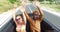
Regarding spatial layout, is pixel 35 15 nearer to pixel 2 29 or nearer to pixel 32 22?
pixel 32 22

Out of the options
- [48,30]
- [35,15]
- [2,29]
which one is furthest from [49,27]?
[2,29]

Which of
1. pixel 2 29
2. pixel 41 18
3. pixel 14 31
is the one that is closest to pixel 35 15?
pixel 41 18

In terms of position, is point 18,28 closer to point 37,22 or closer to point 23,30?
point 23,30

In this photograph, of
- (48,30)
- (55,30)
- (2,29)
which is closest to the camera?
(2,29)

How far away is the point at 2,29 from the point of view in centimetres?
484

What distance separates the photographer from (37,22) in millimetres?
6066

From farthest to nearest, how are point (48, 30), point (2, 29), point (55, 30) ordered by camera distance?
1. point (48, 30)
2. point (55, 30)
3. point (2, 29)

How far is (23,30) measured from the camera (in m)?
5.58

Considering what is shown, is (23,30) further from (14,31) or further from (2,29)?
(2,29)

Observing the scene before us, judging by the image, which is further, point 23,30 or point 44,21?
point 44,21

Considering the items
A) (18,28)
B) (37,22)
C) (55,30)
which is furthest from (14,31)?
(55,30)

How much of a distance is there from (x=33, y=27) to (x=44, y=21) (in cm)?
42

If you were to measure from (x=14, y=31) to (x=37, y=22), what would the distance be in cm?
62

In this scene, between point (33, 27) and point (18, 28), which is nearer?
point (18, 28)
